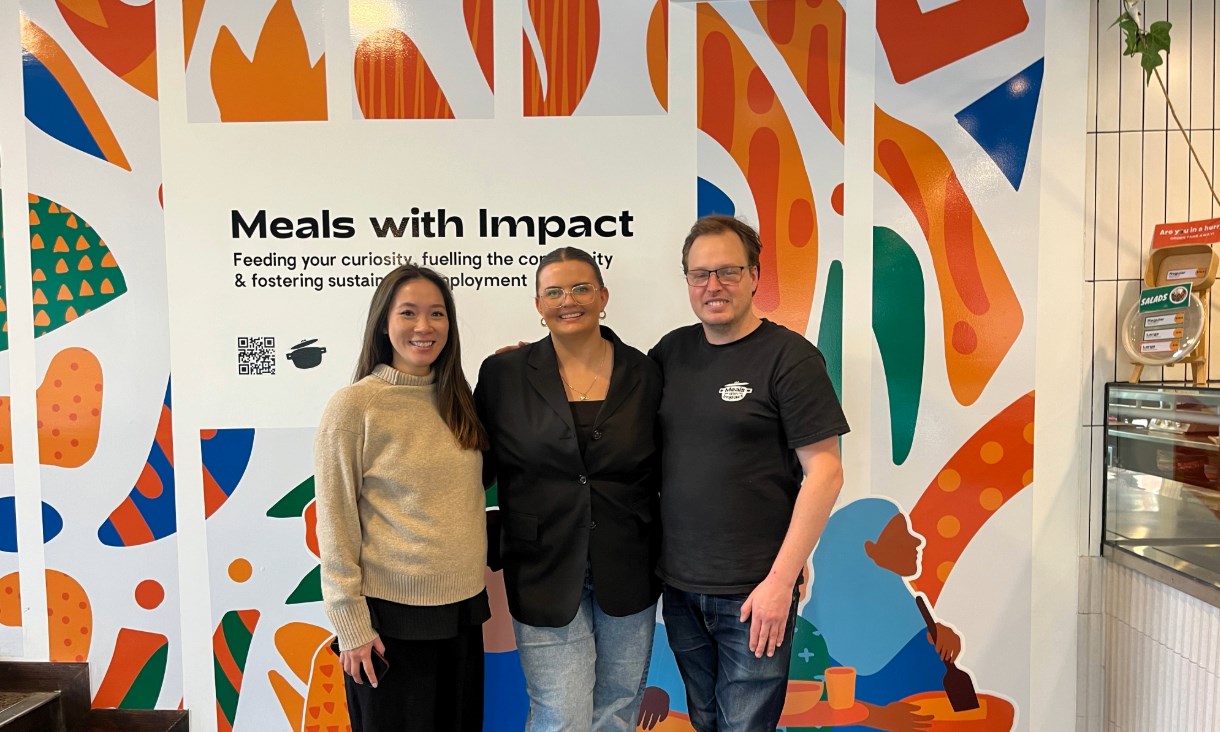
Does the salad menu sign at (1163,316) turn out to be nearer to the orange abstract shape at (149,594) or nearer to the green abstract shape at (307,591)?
the green abstract shape at (307,591)

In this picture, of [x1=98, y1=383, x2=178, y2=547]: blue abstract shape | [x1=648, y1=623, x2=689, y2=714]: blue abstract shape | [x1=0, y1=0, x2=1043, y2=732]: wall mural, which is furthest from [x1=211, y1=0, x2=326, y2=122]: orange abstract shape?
[x1=648, y1=623, x2=689, y2=714]: blue abstract shape

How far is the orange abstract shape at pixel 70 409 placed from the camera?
231 centimetres

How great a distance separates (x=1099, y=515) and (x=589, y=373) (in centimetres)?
199

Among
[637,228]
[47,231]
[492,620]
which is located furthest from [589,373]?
[47,231]

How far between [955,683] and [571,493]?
1745mm

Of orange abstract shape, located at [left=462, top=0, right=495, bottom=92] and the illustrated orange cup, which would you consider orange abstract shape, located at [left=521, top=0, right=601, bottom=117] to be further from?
the illustrated orange cup

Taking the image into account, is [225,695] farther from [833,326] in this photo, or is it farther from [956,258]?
[956,258]

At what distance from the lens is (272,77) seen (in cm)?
224

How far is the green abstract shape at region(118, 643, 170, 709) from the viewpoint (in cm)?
236

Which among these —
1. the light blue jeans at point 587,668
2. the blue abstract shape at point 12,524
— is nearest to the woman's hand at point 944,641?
the light blue jeans at point 587,668

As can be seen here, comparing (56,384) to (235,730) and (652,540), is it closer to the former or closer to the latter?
(235,730)

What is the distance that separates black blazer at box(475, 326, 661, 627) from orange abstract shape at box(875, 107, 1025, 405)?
1.27m

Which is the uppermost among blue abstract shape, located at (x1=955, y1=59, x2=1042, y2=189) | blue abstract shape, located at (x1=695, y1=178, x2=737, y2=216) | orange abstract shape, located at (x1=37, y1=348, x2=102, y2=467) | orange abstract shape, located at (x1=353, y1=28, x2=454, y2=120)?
orange abstract shape, located at (x1=353, y1=28, x2=454, y2=120)

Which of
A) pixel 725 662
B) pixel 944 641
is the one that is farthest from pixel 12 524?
pixel 944 641
